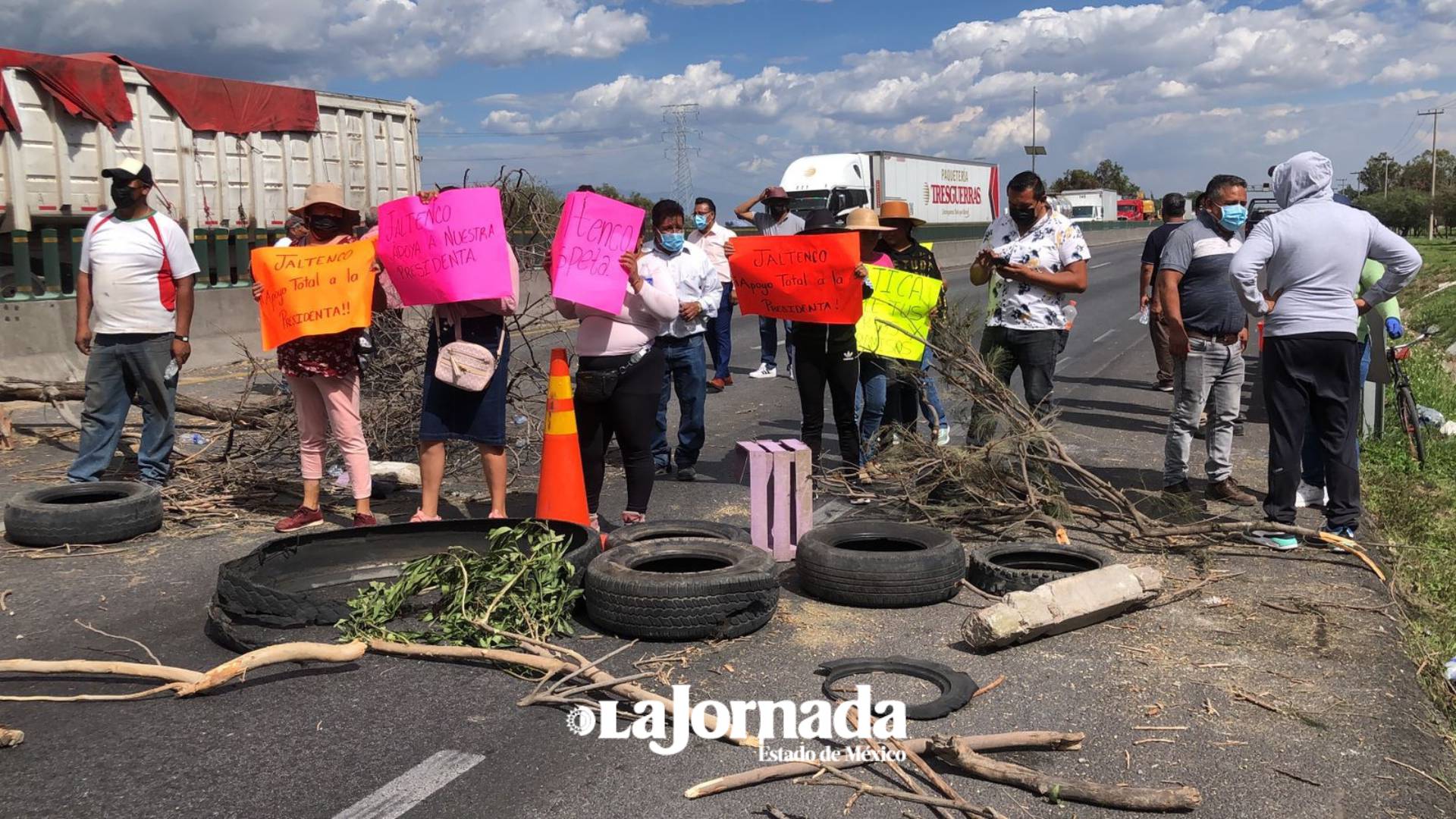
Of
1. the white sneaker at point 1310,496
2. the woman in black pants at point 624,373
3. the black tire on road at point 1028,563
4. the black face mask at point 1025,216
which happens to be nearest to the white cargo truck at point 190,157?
the woman in black pants at point 624,373

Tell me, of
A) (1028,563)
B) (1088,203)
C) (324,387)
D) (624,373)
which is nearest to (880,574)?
(1028,563)

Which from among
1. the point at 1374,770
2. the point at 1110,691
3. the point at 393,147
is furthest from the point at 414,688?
the point at 393,147

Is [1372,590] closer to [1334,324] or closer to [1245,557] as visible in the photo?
[1245,557]

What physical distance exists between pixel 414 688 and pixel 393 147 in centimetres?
1609

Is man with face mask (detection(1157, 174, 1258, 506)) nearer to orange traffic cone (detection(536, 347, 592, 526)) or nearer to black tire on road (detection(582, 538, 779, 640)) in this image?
black tire on road (detection(582, 538, 779, 640))

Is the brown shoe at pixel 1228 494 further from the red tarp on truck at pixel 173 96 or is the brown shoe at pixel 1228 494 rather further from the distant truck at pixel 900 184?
the distant truck at pixel 900 184

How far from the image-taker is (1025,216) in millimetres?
7816

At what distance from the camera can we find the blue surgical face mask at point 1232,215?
791cm

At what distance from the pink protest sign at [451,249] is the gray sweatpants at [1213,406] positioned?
435 cm

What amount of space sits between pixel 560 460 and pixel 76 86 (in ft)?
35.2

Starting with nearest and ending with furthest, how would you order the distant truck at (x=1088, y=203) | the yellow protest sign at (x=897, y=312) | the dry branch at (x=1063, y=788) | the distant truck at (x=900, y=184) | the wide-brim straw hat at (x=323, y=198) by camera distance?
the dry branch at (x=1063, y=788) < the wide-brim straw hat at (x=323, y=198) < the yellow protest sign at (x=897, y=312) < the distant truck at (x=900, y=184) < the distant truck at (x=1088, y=203)

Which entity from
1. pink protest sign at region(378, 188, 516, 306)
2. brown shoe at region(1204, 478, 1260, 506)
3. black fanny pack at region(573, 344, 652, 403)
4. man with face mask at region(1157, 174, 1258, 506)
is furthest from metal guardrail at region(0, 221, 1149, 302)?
brown shoe at region(1204, 478, 1260, 506)

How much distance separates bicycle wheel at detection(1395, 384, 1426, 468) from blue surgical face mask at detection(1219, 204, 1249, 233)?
2544 millimetres

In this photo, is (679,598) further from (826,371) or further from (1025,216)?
(1025,216)
